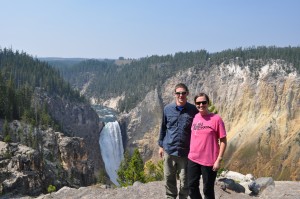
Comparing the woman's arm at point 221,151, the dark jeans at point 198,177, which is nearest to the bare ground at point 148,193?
the dark jeans at point 198,177

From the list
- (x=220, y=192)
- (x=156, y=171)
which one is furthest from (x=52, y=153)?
(x=220, y=192)

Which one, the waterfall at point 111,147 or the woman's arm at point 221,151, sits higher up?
the woman's arm at point 221,151

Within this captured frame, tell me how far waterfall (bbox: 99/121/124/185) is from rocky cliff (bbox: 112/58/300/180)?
20.1ft

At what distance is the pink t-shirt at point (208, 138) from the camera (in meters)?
8.96

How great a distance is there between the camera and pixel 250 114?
96.6m

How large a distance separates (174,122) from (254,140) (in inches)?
3215

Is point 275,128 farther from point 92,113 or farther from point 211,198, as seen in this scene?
point 211,198

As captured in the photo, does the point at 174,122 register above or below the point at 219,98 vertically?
above

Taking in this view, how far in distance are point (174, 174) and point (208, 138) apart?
1.93 m

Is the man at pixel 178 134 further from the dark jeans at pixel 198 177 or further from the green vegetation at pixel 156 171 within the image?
the green vegetation at pixel 156 171

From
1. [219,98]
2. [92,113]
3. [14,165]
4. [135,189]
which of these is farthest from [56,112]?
[135,189]

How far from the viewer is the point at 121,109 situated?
5295 inches

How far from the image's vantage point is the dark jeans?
9.03m

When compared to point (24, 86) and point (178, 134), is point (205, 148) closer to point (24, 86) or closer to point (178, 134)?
point (178, 134)
